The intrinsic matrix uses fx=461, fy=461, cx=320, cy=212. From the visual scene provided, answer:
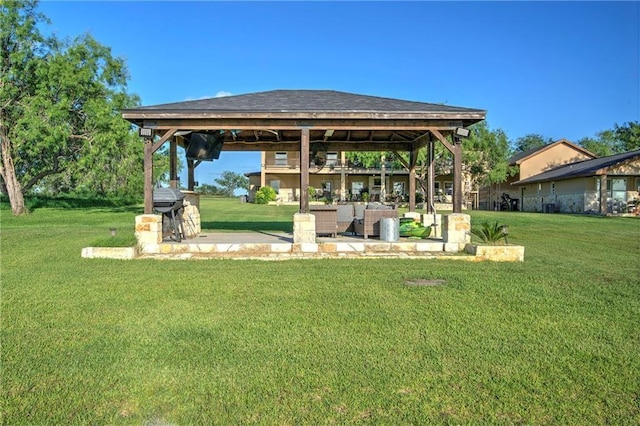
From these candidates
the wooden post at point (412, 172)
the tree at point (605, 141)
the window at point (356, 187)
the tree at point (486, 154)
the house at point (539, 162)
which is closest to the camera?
the wooden post at point (412, 172)

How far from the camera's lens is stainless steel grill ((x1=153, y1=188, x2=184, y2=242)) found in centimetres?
941

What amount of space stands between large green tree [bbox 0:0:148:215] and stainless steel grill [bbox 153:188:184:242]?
13221 mm

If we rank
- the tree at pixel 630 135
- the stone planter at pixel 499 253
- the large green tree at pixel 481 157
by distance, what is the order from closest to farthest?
the stone planter at pixel 499 253
the large green tree at pixel 481 157
the tree at pixel 630 135

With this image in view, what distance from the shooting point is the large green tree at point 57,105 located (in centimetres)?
2044

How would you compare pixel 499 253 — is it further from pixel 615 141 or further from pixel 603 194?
pixel 615 141

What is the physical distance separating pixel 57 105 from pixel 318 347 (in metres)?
21.1

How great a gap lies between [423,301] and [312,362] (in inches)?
88.4

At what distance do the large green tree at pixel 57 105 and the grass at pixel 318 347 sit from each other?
1564 cm

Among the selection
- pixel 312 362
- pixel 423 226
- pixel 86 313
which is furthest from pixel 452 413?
pixel 423 226

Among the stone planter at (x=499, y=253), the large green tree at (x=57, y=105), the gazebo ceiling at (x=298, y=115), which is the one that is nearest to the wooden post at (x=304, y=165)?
the gazebo ceiling at (x=298, y=115)

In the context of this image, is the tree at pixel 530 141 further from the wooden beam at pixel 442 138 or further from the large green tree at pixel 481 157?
the wooden beam at pixel 442 138

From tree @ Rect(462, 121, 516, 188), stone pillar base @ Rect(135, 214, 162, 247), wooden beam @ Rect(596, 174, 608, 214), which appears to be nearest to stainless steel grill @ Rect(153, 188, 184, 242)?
stone pillar base @ Rect(135, 214, 162, 247)

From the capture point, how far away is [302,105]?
970 cm

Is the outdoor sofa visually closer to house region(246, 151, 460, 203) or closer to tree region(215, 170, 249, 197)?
house region(246, 151, 460, 203)
